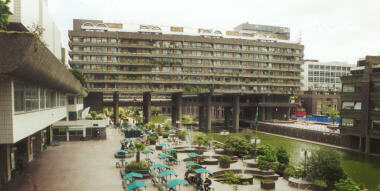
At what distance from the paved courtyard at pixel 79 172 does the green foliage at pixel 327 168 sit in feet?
10.3

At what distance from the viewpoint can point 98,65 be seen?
76.0m

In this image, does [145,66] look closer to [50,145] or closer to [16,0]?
[50,145]

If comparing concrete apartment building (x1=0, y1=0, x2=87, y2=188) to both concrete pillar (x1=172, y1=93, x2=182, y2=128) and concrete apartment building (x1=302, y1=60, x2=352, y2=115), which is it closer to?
concrete pillar (x1=172, y1=93, x2=182, y2=128)

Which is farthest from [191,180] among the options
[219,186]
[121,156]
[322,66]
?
[322,66]

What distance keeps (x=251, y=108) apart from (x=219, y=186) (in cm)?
8082

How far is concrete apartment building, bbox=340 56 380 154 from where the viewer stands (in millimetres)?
47688

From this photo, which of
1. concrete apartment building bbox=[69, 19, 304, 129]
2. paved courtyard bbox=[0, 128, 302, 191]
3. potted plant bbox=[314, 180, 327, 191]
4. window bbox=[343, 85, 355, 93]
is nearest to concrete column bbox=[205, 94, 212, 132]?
concrete apartment building bbox=[69, 19, 304, 129]

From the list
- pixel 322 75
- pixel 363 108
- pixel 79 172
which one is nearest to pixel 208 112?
pixel 363 108

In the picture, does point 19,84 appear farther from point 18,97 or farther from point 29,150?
point 29,150

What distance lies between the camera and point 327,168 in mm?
26359

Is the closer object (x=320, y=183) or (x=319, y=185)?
(x=320, y=183)

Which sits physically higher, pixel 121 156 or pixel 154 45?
pixel 154 45

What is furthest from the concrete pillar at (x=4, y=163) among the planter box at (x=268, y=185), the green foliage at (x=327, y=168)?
the green foliage at (x=327, y=168)

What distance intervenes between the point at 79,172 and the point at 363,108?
4715 cm
